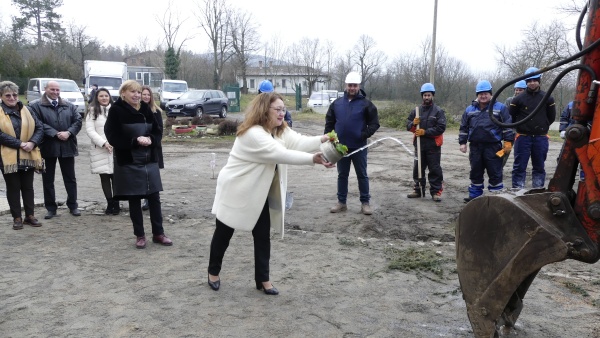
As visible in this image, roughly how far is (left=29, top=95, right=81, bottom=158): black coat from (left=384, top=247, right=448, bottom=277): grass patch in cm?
452

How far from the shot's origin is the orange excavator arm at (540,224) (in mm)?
2496

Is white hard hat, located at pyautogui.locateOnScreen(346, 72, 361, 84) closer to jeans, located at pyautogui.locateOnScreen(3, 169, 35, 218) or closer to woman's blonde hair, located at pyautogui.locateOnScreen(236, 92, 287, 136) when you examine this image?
woman's blonde hair, located at pyautogui.locateOnScreen(236, 92, 287, 136)

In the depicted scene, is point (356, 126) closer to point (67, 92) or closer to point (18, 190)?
point (18, 190)

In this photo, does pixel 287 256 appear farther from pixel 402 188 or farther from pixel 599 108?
pixel 402 188

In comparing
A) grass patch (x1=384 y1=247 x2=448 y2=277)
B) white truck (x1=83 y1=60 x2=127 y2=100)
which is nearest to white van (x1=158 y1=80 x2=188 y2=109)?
white truck (x1=83 y1=60 x2=127 y2=100)

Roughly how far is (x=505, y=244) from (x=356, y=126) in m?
4.80

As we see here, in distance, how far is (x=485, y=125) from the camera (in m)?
7.72

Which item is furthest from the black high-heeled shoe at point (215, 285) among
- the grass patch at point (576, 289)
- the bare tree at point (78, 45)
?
the bare tree at point (78, 45)

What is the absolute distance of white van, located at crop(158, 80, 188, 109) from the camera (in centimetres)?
2961

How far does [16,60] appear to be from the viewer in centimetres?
3881

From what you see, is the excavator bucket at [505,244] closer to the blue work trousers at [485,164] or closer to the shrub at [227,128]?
the blue work trousers at [485,164]

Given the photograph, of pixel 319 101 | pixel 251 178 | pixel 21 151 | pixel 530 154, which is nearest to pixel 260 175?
pixel 251 178

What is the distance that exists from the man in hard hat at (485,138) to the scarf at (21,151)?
6179 mm

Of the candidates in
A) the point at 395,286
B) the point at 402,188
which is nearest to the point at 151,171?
the point at 395,286
